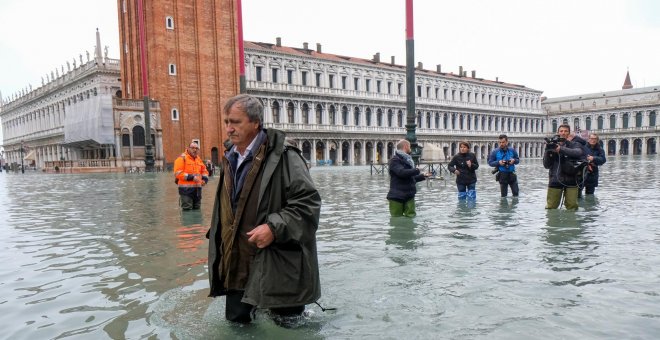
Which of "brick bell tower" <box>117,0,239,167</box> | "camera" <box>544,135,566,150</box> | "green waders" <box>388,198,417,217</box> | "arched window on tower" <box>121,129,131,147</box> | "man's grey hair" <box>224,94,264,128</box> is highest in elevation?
"brick bell tower" <box>117,0,239,167</box>

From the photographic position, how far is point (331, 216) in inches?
358

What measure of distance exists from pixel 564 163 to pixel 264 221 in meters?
6.71

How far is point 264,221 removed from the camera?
288cm

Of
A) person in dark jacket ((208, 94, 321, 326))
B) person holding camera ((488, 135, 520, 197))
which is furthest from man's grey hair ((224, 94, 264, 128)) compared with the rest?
person holding camera ((488, 135, 520, 197))

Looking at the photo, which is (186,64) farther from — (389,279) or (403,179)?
(389,279)

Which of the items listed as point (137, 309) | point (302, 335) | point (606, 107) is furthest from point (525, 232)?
point (606, 107)

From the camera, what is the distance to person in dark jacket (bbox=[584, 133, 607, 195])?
910 centimetres

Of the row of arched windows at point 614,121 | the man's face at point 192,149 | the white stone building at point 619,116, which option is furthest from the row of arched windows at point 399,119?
the man's face at point 192,149

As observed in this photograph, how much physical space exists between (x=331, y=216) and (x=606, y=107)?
278 feet

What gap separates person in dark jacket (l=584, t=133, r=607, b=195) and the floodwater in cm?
108

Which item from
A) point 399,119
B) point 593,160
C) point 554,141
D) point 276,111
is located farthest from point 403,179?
point 399,119

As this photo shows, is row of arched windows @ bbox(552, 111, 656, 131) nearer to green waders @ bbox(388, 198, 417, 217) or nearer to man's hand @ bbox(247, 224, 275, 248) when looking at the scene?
green waders @ bbox(388, 198, 417, 217)

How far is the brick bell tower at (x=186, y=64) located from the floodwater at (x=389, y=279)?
112 feet

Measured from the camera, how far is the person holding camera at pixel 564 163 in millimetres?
7781
